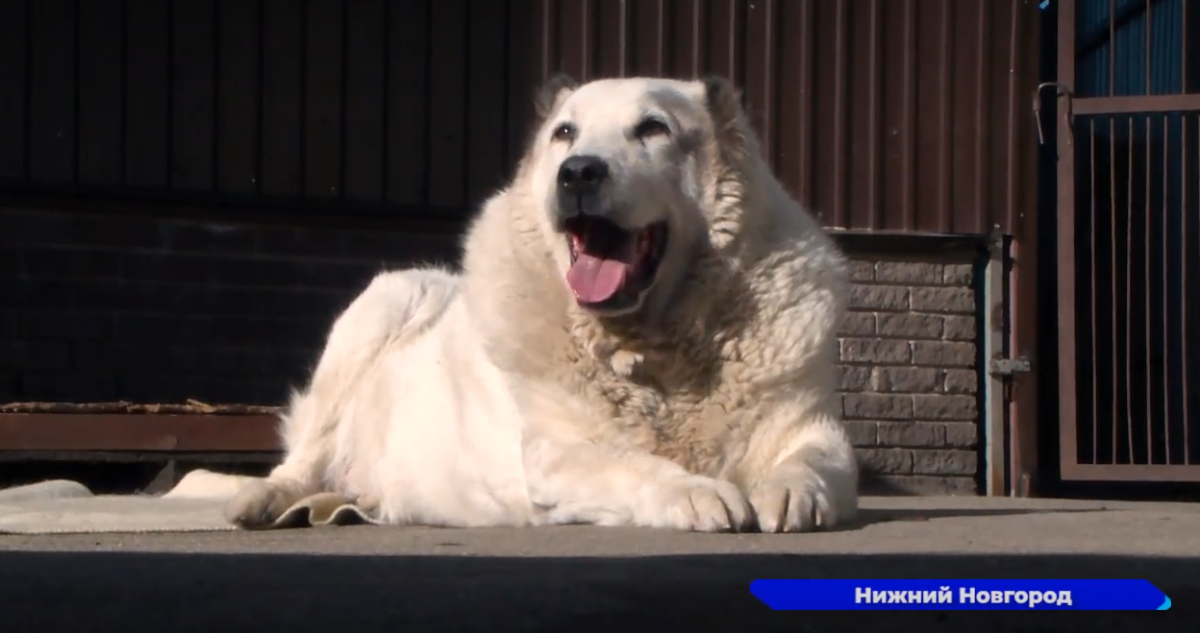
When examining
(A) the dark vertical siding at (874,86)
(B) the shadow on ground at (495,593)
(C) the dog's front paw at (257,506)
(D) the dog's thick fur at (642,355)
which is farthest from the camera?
(A) the dark vertical siding at (874,86)

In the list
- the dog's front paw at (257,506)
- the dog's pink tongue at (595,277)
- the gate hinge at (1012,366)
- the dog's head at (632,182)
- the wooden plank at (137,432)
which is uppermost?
the dog's head at (632,182)

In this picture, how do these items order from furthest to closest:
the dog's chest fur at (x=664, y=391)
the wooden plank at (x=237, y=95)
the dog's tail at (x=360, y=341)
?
the wooden plank at (x=237, y=95)
the dog's tail at (x=360, y=341)
the dog's chest fur at (x=664, y=391)

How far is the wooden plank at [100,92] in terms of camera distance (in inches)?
335

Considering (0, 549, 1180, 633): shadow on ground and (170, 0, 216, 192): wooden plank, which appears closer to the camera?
(0, 549, 1180, 633): shadow on ground

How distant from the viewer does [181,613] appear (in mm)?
2393

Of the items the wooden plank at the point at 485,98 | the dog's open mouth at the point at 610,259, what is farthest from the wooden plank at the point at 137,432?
the dog's open mouth at the point at 610,259

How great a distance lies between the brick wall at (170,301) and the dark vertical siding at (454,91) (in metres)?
0.23

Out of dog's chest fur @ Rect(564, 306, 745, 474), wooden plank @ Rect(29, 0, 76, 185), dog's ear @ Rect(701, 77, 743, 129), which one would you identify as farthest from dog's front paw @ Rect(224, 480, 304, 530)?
wooden plank @ Rect(29, 0, 76, 185)

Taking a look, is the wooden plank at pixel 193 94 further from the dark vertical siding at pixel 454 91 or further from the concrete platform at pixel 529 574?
the concrete platform at pixel 529 574

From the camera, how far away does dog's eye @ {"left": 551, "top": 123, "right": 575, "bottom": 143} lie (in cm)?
489

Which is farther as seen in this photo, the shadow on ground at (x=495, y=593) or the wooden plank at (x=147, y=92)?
the wooden plank at (x=147, y=92)

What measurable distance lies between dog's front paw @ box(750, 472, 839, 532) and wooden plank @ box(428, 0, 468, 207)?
5279mm

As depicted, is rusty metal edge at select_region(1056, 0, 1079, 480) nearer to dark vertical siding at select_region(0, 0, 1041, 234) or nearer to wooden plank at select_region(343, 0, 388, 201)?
dark vertical siding at select_region(0, 0, 1041, 234)

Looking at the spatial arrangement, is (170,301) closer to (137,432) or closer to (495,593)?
(137,432)
